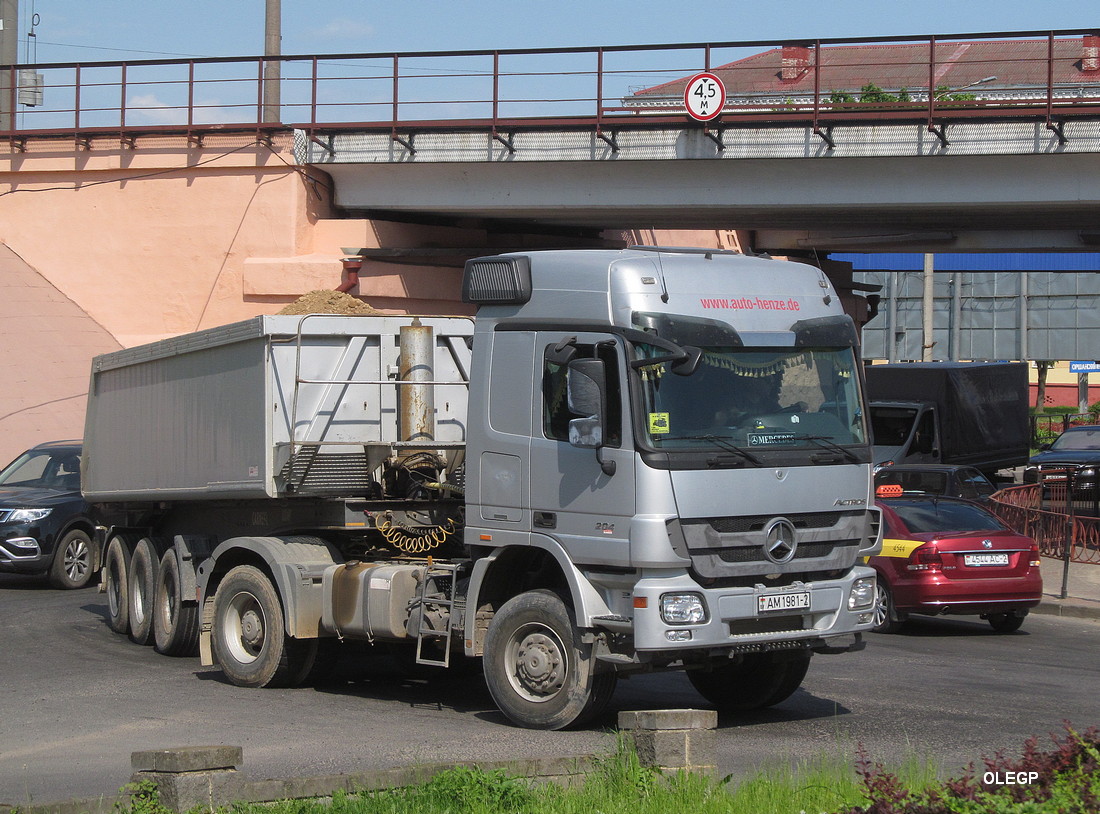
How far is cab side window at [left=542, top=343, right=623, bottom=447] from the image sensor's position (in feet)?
26.3

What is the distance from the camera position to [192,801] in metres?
5.22

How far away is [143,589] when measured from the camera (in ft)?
42.7

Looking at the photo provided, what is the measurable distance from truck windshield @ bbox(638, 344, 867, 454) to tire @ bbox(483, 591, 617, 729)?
134 centimetres

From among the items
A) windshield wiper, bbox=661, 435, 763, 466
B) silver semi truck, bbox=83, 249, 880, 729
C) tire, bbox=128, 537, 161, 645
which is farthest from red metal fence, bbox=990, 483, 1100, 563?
tire, bbox=128, 537, 161, 645

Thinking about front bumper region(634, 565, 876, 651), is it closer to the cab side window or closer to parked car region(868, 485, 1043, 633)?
the cab side window

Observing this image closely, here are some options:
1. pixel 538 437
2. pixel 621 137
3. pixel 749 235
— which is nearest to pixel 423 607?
pixel 538 437

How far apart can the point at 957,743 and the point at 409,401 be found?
491 centimetres

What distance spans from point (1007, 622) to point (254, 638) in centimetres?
821

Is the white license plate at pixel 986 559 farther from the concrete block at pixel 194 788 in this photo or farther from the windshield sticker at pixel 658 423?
the concrete block at pixel 194 788

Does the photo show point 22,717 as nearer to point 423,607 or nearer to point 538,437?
point 423,607

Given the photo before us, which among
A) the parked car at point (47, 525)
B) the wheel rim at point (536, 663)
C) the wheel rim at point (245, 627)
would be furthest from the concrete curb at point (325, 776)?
the parked car at point (47, 525)

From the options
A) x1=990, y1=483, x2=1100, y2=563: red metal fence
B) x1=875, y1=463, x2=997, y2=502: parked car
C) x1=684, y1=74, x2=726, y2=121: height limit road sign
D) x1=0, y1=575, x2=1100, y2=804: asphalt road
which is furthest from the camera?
x1=684, y1=74, x2=726, y2=121: height limit road sign

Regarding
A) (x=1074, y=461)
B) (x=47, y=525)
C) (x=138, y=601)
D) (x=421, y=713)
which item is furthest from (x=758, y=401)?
(x=1074, y=461)

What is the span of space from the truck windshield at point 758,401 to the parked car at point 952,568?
5.32m
